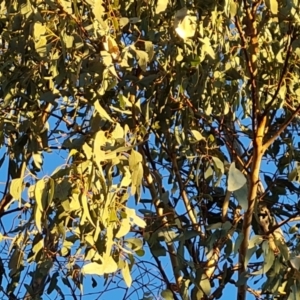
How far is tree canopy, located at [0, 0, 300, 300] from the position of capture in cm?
175

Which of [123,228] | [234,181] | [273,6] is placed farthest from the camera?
[273,6]

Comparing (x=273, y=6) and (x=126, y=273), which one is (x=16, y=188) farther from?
(x=273, y=6)

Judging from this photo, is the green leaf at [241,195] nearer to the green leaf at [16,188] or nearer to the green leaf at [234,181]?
the green leaf at [234,181]

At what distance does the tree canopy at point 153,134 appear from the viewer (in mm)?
1754

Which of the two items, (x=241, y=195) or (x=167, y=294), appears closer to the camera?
(x=241, y=195)

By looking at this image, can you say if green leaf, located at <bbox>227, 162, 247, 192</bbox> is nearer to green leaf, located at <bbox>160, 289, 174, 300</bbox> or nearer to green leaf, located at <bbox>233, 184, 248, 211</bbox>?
green leaf, located at <bbox>233, 184, 248, 211</bbox>

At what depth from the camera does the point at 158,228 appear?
200cm

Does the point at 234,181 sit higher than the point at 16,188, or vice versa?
Answer: the point at 16,188

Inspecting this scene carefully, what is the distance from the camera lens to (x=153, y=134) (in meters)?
2.41

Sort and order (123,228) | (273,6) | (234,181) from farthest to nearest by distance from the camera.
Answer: (273,6), (123,228), (234,181)

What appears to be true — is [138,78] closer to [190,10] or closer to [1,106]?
[190,10]

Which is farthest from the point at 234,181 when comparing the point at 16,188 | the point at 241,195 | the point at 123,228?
the point at 16,188

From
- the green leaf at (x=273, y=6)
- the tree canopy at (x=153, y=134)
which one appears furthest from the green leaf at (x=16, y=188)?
the green leaf at (x=273, y=6)

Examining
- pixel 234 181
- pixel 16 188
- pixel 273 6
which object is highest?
pixel 273 6
